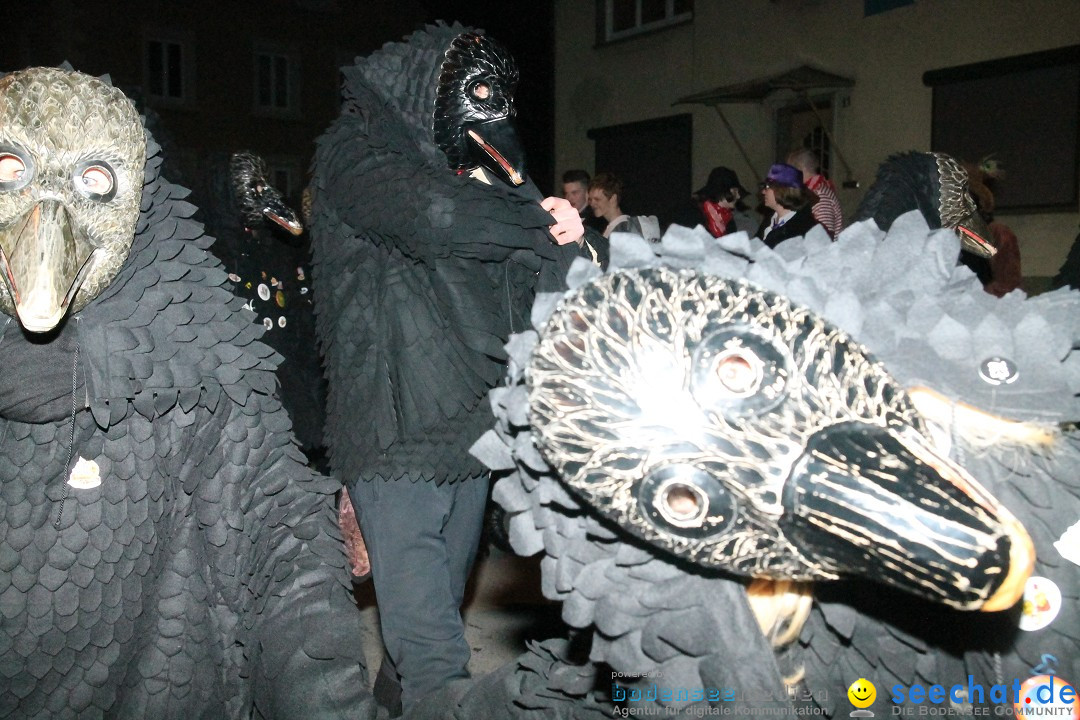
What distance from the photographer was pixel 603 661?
119cm

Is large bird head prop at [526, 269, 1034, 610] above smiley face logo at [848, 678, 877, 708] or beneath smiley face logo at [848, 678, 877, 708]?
above

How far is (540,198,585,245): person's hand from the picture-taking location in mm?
2182

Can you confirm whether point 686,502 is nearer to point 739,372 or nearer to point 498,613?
point 739,372

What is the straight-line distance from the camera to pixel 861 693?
1.25 metres

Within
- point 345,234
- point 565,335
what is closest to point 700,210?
point 345,234

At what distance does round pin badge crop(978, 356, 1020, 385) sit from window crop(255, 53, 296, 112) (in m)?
19.3

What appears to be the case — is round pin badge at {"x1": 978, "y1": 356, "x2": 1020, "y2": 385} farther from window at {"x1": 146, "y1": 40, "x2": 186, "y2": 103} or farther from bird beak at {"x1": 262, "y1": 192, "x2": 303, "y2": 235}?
window at {"x1": 146, "y1": 40, "x2": 186, "y2": 103}

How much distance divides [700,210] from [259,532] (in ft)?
15.4

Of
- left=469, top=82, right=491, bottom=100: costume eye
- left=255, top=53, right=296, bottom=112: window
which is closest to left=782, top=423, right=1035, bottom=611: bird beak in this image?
left=469, top=82, right=491, bottom=100: costume eye

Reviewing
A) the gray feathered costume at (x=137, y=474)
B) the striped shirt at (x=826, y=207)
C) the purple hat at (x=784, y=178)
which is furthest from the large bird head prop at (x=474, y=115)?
the striped shirt at (x=826, y=207)

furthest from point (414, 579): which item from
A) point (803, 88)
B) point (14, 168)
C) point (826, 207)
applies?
point (803, 88)

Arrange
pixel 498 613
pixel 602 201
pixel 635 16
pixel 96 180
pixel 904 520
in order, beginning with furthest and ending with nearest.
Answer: pixel 635 16 < pixel 602 201 < pixel 498 613 < pixel 96 180 < pixel 904 520

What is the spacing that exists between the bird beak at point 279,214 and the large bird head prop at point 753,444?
3853 mm

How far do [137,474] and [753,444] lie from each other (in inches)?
44.1
